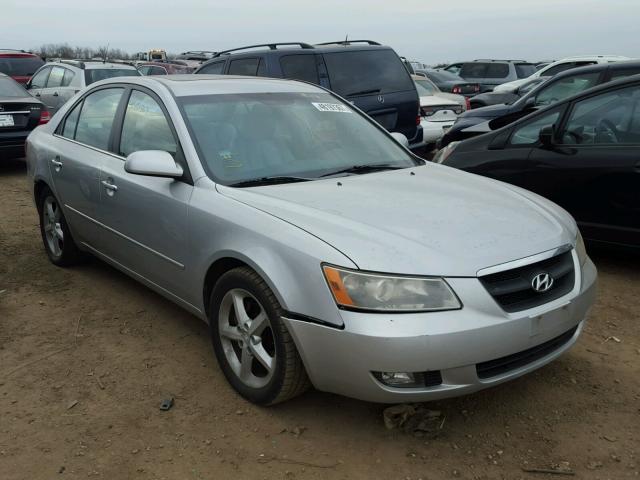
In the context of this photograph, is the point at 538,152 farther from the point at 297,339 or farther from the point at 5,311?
the point at 5,311

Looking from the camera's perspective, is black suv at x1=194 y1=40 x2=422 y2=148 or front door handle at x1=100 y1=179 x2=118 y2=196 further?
black suv at x1=194 y1=40 x2=422 y2=148

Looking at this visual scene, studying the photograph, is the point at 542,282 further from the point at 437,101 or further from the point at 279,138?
the point at 437,101

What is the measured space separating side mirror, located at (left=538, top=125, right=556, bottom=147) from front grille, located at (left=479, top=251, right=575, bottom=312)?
238 centimetres

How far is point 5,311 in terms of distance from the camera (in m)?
4.34

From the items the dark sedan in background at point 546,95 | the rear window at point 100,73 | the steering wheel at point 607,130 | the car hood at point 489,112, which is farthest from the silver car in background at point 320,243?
the rear window at point 100,73

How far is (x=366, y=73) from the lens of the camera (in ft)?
25.8

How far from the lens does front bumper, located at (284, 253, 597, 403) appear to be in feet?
8.14

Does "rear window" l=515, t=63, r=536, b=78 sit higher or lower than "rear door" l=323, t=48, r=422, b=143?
lower

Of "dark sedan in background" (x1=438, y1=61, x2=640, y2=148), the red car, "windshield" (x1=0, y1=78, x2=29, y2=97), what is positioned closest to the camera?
"dark sedan in background" (x1=438, y1=61, x2=640, y2=148)

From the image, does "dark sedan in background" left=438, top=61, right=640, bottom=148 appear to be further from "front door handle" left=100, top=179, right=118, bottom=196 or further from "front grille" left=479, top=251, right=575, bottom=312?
"front door handle" left=100, top=179, right=118, bottom=196

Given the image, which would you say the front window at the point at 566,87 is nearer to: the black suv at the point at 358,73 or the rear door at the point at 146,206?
the black suv at the point at 358,73

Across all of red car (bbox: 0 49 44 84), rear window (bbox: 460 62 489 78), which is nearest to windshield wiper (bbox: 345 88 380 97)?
red car (bbox: 0 49 44 84)

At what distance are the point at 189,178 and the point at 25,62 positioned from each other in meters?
15.1

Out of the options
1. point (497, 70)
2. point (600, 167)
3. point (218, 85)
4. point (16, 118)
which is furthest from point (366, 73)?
point (497, 70)
